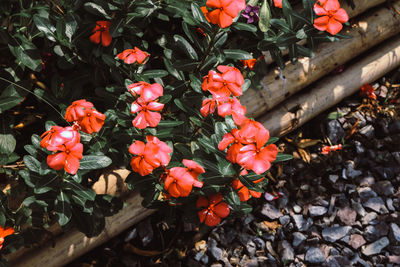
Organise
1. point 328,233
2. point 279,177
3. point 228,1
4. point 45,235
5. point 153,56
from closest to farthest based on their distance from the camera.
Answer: point 228,1 → point 45,235 → point 153,56 → point 328,233 → point 279,177

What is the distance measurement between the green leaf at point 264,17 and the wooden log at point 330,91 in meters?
0.92

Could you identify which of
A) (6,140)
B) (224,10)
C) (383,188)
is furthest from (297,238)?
(6,140)

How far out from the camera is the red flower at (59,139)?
1448 millimetres

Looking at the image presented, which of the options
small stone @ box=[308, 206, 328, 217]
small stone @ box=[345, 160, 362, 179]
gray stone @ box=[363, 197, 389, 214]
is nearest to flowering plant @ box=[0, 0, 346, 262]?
small stone @ box=[308, 206, 328, 217]

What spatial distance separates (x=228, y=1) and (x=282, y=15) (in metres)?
0.91

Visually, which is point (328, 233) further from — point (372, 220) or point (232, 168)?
point (232, 168)

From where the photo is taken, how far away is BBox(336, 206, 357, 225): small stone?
2.80 metres

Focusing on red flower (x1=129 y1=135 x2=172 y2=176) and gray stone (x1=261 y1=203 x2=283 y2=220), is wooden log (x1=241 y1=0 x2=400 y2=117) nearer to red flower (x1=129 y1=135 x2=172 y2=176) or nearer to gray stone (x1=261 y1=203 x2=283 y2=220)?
gray stone (x1=261 y1=203 x2=283 y2=220)

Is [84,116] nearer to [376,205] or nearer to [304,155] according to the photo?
[304,155]

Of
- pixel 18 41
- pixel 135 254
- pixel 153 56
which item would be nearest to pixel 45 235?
pixel 135 254

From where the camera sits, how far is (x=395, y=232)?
271 cm

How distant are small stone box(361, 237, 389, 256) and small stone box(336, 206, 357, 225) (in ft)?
0.65

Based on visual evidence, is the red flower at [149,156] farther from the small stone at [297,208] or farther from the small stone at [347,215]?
the small stone at [347,215]

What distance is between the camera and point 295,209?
285 cm
